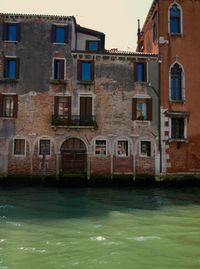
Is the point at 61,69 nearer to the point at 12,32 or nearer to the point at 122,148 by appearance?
the point at 12,32

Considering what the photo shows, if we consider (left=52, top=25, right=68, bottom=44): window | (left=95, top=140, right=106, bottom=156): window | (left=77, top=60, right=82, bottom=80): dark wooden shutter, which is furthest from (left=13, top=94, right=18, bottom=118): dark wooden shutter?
(left=95, top=140, right=106, bottom=156): window

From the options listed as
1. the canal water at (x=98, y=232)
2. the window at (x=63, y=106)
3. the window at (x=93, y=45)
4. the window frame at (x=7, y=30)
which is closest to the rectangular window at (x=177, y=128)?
the window at (x=63, y=106)

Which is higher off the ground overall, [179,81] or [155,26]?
[155,26]

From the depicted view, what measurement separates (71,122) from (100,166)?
3.35m

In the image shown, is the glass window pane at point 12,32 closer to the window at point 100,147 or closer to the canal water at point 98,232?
the window at point 100,147

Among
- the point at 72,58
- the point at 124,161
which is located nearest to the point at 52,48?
the point at 72,58

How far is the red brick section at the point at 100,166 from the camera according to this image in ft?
75.7

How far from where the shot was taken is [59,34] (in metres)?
24.0

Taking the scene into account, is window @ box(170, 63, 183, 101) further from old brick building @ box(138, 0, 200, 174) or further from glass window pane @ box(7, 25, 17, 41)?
glass window pane @ box(7, 25, 17, 41)

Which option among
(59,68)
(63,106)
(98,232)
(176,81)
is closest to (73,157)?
(63,106)

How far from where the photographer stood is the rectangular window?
77.8 ft

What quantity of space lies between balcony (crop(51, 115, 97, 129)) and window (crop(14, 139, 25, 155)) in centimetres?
232

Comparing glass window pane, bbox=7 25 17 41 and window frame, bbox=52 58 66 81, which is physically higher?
glass window pane, bbox=7 25 17 41

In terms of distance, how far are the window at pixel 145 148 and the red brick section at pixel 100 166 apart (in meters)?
2.38
